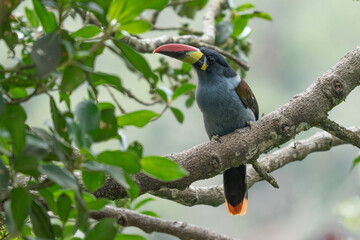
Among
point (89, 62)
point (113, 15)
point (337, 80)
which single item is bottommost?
point (337, 80)

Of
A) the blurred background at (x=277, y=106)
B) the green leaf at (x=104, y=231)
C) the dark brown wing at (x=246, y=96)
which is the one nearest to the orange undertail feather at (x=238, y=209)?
the dark brown wing at (x=246, y=96)

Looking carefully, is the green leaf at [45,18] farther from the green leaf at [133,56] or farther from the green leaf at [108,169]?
the green leaf at [108,169]

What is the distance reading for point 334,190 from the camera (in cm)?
1179

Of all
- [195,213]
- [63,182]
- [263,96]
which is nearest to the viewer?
[63,182]

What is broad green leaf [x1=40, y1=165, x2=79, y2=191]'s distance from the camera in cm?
103

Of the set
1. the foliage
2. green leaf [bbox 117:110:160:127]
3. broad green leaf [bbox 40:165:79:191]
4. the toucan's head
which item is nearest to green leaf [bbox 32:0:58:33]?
the foliage

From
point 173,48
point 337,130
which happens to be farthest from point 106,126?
point 173,48

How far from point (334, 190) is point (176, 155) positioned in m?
10.5

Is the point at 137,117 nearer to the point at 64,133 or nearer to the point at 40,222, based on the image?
the point at 64,133

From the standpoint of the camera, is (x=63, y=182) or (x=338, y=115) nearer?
(x=63, y=182)

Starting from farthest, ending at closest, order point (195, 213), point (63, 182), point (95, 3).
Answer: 1. point (195, 213)
2. point (95, 3)
3. point (63, 182)

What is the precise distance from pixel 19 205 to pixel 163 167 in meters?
0.35

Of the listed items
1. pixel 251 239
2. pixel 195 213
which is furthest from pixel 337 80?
pixel 251 239

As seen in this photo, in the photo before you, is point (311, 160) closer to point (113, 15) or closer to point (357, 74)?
point (357, 74)
